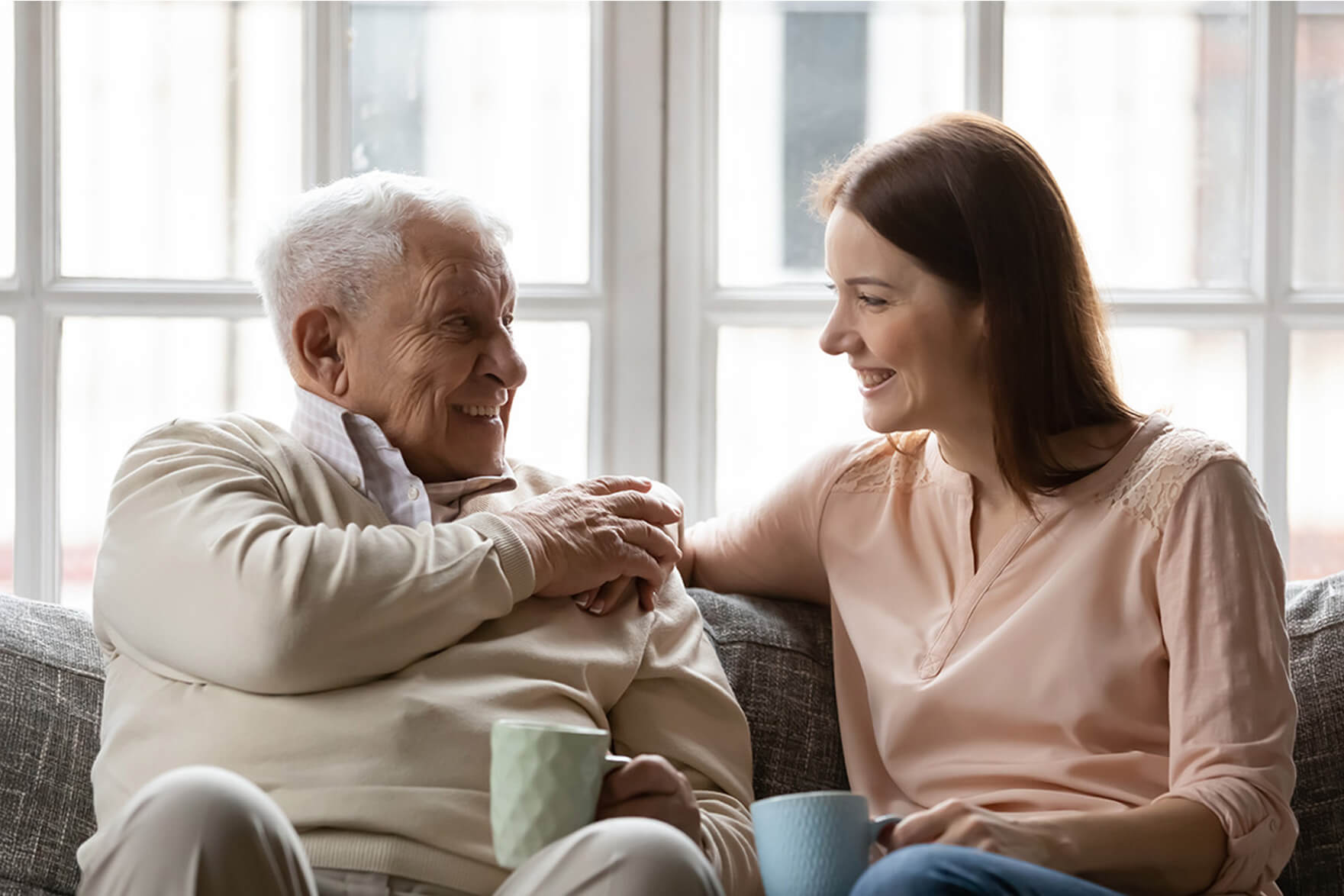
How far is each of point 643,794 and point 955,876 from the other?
37 cm

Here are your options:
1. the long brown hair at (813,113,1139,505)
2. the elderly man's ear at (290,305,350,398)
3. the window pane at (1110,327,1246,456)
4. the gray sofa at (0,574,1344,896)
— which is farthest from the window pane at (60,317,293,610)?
the window pane at (1110,327,1246,456)

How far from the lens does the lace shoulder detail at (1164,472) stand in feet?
5.30

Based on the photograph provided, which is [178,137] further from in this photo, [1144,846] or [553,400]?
[1144,846]

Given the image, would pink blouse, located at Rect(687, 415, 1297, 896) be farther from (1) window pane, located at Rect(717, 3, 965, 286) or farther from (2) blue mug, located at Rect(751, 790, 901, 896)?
(1) window pane, located at Rect(717, 3, 965, 286)

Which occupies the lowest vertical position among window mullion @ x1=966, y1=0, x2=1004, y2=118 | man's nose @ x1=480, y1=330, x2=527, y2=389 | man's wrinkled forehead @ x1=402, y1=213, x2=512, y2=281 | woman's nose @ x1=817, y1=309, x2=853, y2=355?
man's nose @ x1=480, y1=330, x2=527, y2=389

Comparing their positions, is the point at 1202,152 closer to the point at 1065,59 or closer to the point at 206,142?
the point at 1065,59

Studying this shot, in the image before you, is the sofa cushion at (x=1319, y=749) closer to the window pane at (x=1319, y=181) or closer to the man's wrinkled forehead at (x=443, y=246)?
the window pane at (x=1319, y=181)

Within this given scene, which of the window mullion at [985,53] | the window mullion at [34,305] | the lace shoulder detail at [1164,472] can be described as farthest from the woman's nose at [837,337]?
the window mullion at [34,305]

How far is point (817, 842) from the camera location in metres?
1.21

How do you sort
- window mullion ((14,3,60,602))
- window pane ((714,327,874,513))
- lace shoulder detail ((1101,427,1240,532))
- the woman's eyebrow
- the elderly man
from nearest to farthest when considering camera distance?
1. the elderly man
2. lace shoulder detail ((1101,427,1240,532))
3. the woman's eyebrow
4. window mullion ((14,3,60,602))
5. window pane ((714,327,874,513))

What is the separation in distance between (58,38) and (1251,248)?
2.12 metres

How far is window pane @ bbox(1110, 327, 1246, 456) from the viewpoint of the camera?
2477 millimetres

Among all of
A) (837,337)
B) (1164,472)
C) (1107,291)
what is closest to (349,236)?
(837,337)

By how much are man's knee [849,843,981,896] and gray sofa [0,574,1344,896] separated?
2.17 feet
